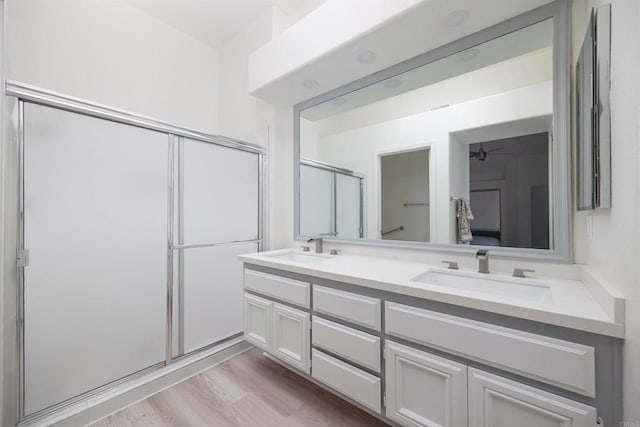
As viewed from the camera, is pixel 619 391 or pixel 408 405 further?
pixel 408 405

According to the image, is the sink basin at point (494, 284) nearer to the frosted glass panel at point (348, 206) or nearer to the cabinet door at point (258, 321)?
the frosted glass panel at point (348, 206)

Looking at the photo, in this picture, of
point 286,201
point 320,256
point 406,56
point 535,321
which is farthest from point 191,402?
point 406,56

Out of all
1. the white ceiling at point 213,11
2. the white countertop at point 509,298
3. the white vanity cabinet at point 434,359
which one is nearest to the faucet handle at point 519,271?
the white countertop at point 509,298

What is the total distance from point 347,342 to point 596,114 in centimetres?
135

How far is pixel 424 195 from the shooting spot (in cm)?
164

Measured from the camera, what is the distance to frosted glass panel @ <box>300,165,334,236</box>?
2221 mm

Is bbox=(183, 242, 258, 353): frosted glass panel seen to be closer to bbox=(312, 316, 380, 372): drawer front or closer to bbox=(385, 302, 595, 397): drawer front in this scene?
bbox=(312, 316, 380, 372): drawer front

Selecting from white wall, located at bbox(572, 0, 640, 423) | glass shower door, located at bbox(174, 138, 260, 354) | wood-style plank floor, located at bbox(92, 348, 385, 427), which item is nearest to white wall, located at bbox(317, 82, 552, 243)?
white wall, located at bbox(572, 0, 640, 423)

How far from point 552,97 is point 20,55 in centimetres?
320

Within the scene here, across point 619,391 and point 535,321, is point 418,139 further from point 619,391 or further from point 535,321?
point 619,391

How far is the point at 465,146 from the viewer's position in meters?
1.49

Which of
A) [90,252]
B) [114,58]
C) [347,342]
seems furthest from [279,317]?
[114,58]

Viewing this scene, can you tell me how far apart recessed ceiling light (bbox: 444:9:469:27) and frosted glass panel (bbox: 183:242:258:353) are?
2.08 metres

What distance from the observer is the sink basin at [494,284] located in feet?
3.65
